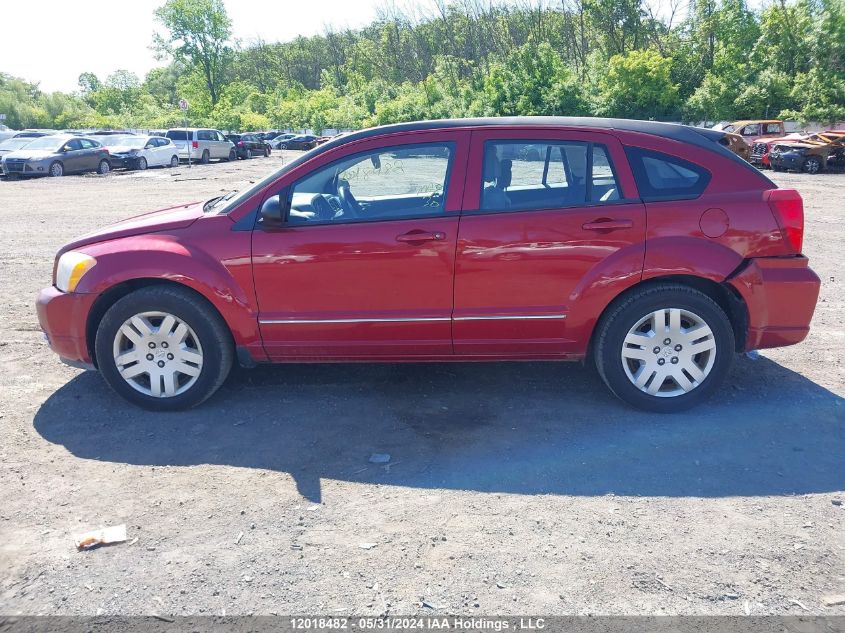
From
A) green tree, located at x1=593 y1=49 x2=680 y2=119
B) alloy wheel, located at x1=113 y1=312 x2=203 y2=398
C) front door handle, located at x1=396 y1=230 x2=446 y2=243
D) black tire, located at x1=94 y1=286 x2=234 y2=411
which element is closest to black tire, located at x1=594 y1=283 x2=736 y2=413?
front door handle, located at x1=396 y1=230 x2=446 y2=243

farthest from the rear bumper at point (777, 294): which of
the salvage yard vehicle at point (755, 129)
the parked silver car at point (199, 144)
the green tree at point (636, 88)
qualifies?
the green tree at point (636, 88)

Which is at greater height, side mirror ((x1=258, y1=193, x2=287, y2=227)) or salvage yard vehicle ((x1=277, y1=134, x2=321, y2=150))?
side mirror ((x1=258, y1=193, x2=287, y2=227))

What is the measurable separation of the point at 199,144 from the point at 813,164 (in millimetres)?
28132

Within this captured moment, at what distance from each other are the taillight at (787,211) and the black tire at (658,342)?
1.98 ft

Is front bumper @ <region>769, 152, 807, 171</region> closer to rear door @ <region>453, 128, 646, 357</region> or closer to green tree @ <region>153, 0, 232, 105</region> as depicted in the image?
rear door @ <region>453, 128, 646, 357</region>

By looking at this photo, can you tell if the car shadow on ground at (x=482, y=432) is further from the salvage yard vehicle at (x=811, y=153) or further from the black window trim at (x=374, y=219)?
the salvage yard vehicle at (x=811, y=153)

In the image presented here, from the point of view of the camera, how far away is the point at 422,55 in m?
69.9

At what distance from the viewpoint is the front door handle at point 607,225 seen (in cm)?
429

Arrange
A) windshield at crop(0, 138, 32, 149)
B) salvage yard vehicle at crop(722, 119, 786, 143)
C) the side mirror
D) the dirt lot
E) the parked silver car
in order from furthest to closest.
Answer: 1. the parked silver car
2. salvage yard vehicle at crop(722, 119, 786, 143)
3. windshield at crop(0, 138, 32, 149)
4. the side mirror
5. the dirt lot

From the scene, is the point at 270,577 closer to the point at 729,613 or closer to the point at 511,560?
the point at 511,560

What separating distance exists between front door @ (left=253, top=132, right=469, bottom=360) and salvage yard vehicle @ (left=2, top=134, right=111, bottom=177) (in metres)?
25.1

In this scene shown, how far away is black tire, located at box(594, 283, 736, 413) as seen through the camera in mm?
4328

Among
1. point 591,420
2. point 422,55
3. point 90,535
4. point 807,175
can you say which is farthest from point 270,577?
point 422,55

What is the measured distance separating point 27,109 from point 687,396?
306ft
